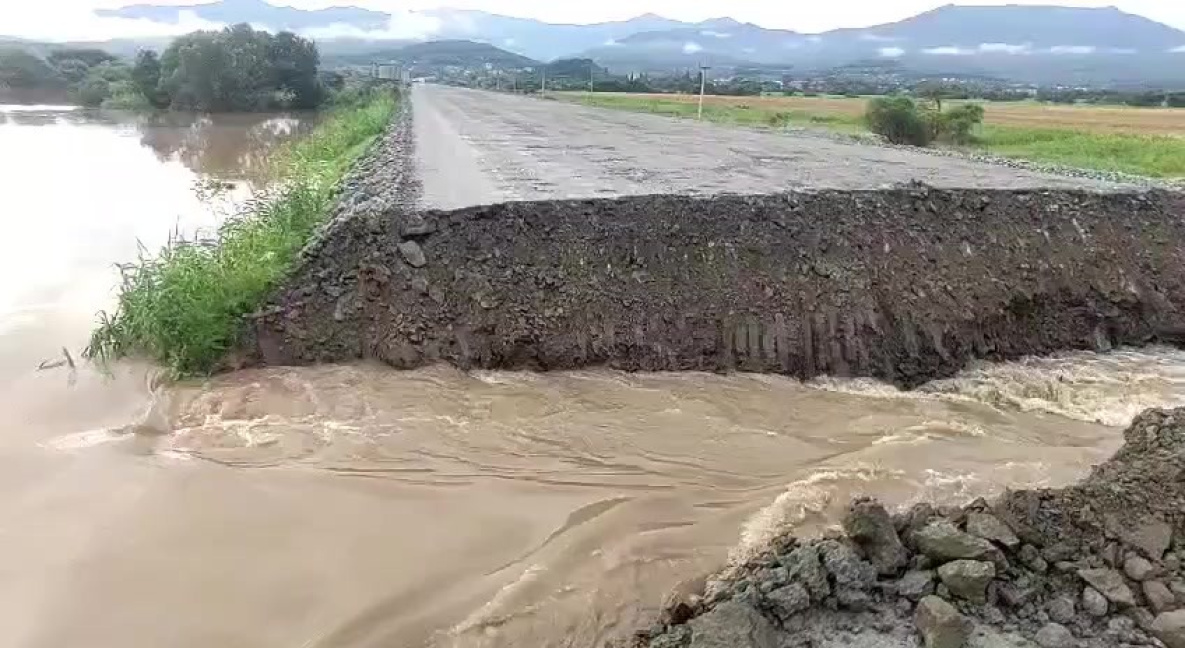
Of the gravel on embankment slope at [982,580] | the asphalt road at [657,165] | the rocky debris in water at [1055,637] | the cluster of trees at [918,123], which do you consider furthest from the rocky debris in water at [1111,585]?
the cluster of trees at [918,123]

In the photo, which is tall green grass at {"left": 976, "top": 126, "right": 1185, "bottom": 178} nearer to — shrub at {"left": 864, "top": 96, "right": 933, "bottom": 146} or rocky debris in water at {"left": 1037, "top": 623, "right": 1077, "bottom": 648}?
shrub at {"left": 864, "top": 96, "right": 933, "bottom": 146}

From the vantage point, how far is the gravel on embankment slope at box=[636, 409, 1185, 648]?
A: 484 cm

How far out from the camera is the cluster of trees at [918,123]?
103ft

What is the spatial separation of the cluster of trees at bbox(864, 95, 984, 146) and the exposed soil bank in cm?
2115

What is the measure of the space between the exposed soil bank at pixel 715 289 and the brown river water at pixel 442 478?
379 mm

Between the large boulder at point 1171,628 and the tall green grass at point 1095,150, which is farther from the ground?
the tall green grass at point 1095,150

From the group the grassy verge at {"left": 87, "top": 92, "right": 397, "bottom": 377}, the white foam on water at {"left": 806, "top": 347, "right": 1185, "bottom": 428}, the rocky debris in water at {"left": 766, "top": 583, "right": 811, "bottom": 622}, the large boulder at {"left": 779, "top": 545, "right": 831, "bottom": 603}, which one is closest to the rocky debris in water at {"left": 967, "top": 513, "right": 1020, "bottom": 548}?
the large boulder at {"left": 779, "top": 545, "right": 831, "bottom": 603}

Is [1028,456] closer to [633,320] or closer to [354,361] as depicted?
[633,320]

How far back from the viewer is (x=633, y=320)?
32.3 ft

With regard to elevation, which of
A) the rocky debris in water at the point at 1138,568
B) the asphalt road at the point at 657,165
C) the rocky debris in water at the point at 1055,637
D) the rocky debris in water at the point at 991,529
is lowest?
the rocky debris in water at the point at 1055,637

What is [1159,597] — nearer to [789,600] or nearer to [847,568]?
[847,568]

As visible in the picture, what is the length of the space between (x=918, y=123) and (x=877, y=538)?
95.1 feet

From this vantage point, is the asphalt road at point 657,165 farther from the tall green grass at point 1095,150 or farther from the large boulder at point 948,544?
the large boulder at point 948,544

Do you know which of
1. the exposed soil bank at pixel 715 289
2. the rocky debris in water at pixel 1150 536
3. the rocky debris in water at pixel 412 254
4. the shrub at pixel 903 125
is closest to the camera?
the rocky debris in water at pixel 1150 536
